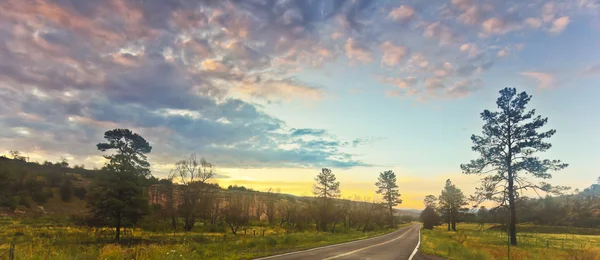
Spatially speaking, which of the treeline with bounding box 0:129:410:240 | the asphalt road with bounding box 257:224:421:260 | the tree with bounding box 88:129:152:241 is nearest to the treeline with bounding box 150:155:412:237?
the treeline with bounding box 0:129:410:240

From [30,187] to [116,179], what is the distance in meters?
74.5

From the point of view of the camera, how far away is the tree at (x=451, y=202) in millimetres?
83938

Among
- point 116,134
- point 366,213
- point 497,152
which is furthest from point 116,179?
point 366,213

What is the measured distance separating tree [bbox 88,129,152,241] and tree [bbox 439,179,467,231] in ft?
230

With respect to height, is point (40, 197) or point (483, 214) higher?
point (483, 214)

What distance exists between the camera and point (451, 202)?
85.5 m

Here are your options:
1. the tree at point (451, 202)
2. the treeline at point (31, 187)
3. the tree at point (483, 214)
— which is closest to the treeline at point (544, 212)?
the tree at point (451, 202)

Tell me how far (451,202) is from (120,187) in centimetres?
7638

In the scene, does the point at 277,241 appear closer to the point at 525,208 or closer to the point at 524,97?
the point at 525,208

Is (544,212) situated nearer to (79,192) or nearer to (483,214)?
(483,214)

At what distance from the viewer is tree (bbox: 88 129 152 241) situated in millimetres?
43625

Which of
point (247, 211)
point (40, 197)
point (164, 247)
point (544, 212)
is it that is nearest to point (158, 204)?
point (247, 211)

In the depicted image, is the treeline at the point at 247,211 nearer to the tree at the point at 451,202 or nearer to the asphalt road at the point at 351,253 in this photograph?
the tree at the point at 451,202

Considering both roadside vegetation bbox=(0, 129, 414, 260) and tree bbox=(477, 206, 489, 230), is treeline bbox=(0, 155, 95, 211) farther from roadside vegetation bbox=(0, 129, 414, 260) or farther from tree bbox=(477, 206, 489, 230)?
tree bbox=(477, 206, 489, 230)
